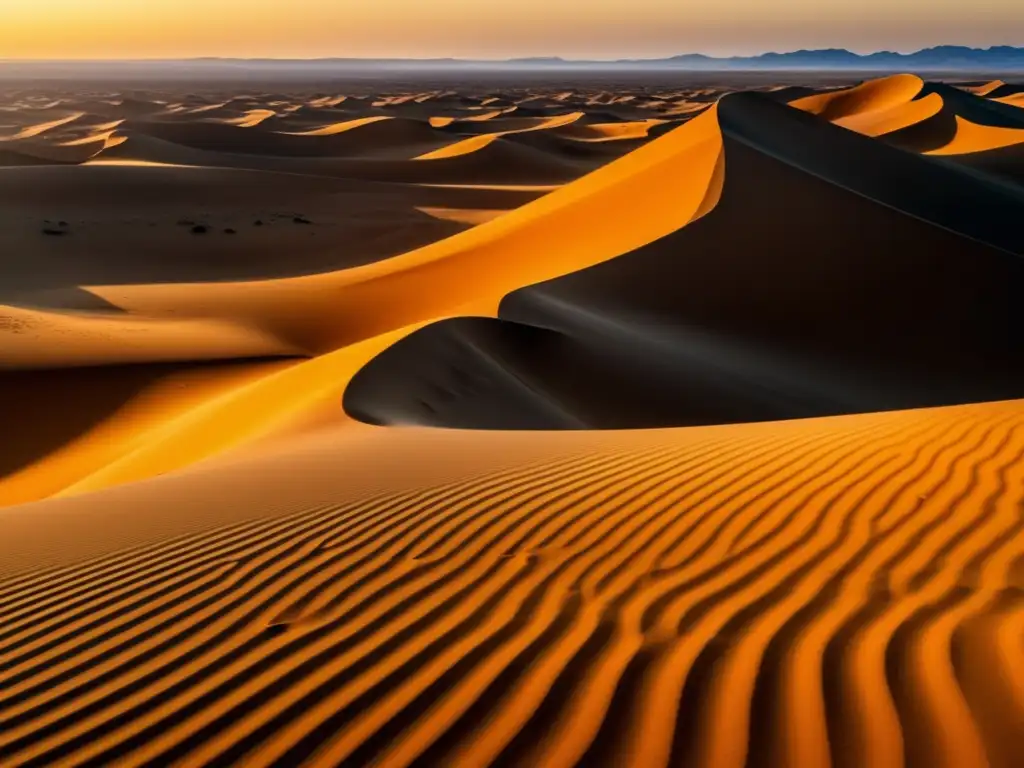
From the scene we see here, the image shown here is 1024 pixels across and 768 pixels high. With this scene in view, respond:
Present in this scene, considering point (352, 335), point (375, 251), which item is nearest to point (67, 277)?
point (375, 251)

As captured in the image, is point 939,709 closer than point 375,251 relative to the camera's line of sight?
Yes

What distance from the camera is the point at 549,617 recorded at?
11.5ft

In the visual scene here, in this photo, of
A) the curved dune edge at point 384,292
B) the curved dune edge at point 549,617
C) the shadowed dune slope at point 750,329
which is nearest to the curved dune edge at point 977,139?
the shadowed dune slope at point 750,329

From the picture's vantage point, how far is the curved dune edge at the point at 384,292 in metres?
10.7

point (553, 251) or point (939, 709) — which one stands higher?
point (939, 709)

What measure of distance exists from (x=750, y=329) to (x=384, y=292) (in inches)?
283

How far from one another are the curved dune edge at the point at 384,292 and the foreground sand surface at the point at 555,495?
0.12 m

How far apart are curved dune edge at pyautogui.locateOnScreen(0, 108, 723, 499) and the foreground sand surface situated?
117 mm

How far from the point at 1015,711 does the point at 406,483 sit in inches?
154

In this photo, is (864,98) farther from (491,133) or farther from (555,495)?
(555,495)

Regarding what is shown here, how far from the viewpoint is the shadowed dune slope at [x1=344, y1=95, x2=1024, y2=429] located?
434 inches

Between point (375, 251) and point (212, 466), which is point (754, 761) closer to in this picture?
point (212, 466)

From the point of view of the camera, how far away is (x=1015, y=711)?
8.57 ft

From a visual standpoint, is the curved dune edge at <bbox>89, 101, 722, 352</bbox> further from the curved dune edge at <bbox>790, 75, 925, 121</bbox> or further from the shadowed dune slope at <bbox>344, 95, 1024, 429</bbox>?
the curved dune edge at <bbox>790, 75, 925, 121</bbox>
